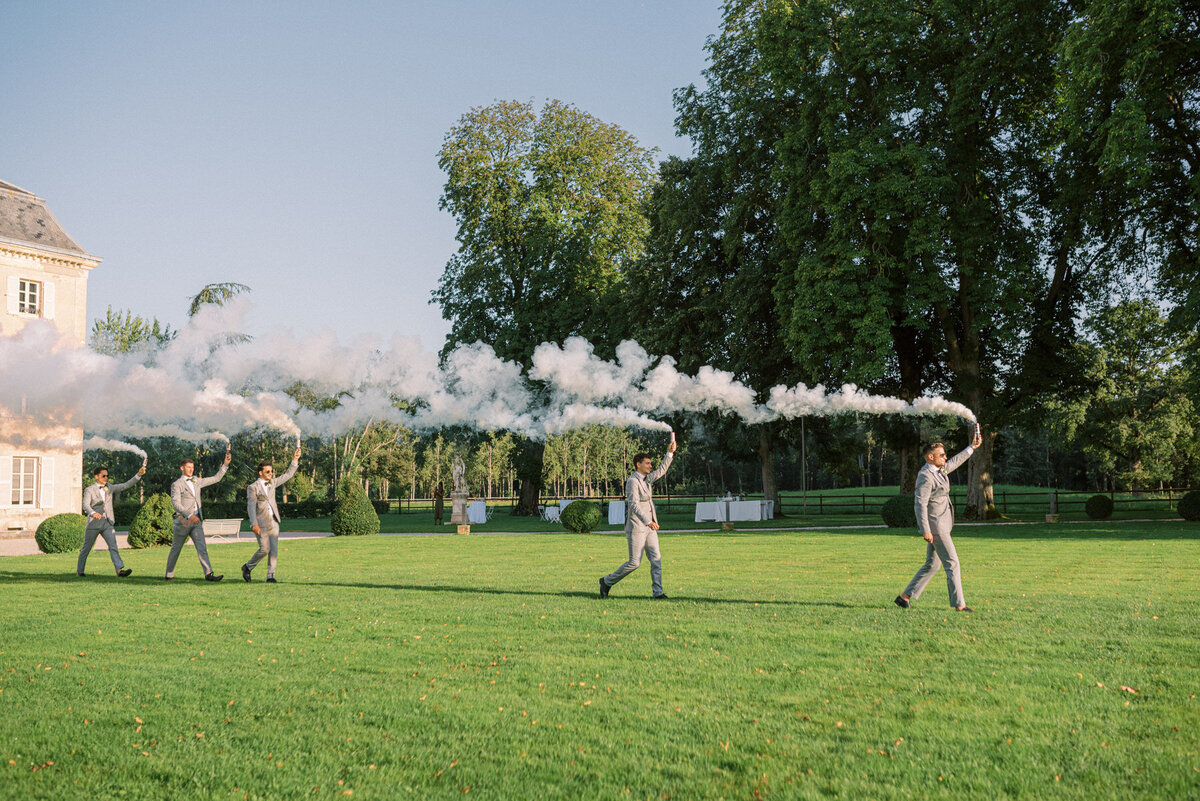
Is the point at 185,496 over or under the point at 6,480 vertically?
under

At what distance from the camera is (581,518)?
2961 centimetres

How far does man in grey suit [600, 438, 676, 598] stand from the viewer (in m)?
12.1

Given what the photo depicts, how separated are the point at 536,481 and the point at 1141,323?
37279mm

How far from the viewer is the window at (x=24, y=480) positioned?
3200 centimetres

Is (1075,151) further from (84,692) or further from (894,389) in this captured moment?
(84,692)

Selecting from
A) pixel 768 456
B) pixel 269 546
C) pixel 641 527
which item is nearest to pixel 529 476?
pixel 768 456

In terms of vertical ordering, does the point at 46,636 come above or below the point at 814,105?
below

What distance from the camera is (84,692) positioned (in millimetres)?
7109

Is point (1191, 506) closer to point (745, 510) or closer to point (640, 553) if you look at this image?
point (745, 510)

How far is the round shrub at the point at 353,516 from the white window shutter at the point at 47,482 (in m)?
11.2

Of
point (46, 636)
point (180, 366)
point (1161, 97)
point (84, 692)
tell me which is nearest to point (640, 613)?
point (84, 692)

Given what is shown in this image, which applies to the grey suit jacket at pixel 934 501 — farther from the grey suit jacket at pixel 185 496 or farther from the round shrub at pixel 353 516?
the round shrub at pixel 353 516

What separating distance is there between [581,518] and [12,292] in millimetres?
22071

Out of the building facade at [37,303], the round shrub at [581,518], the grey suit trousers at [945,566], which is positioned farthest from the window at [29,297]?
the grey suit trousers at [945,566]
